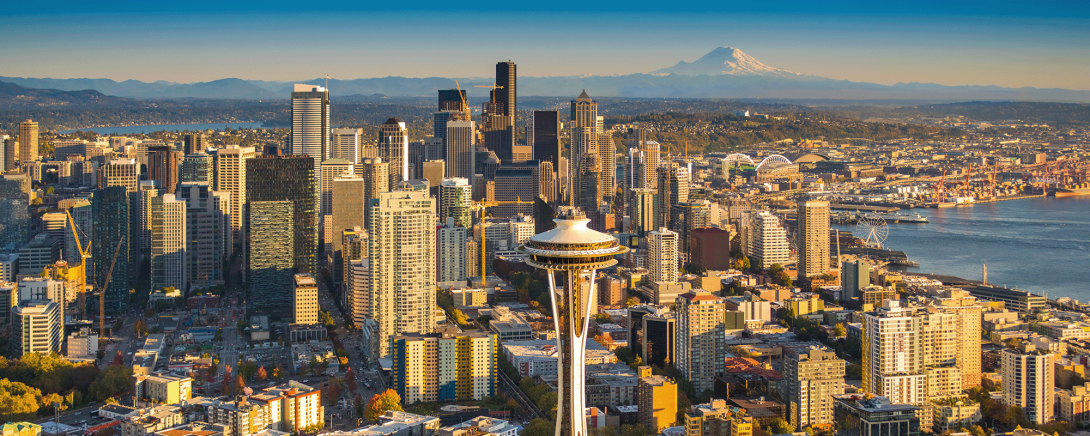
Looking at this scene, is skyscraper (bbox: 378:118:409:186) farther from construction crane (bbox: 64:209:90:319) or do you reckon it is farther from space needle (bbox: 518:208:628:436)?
space needle (bbox: 518:208:628:436)

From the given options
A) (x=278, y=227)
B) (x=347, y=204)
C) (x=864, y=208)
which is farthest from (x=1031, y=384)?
(x=864, y=208)

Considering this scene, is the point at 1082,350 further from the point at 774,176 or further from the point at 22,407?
the point at 774,176

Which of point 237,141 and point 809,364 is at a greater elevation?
point 237,141

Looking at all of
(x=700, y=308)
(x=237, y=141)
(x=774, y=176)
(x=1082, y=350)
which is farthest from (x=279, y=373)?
(x=237, y=141)

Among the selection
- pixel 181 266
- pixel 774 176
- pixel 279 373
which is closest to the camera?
pixel 279 373

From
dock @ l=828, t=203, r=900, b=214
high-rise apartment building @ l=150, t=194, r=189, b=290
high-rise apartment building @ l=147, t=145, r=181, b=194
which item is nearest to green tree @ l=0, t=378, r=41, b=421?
high-rise apartment building @ l=150, t=194, r=189, b=290
